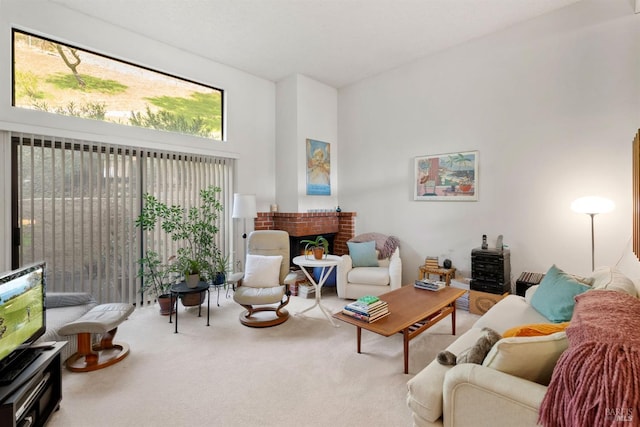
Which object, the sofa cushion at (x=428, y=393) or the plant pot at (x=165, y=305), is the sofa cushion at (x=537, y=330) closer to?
the sofa cushion at (x=428, y=393)

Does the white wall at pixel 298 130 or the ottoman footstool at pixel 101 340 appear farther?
the white wall at pixel 298 130

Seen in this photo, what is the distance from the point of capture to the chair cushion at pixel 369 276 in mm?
Result: 3982

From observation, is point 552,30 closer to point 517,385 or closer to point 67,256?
point 517,385

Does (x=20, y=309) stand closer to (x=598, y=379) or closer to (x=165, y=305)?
(x=165, y=305)

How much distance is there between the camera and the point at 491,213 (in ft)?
13.0

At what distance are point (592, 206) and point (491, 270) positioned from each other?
1.18m

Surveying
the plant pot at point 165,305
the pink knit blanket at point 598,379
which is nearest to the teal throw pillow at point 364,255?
the plant pot at point 165,305

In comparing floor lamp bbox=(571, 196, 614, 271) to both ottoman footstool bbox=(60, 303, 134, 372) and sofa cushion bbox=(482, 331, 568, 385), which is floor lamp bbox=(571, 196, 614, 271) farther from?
ottoman footstool bbox=(60, 303, 134, 372)

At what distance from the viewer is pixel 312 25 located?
3.71 m

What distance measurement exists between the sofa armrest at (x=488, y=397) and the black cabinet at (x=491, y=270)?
2.58 meters

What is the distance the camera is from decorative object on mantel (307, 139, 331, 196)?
5.21 meters

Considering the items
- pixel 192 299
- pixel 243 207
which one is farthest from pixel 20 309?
pixel 243 207

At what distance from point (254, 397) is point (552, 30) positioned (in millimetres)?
4855

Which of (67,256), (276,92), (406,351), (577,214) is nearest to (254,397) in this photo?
(406,351)
